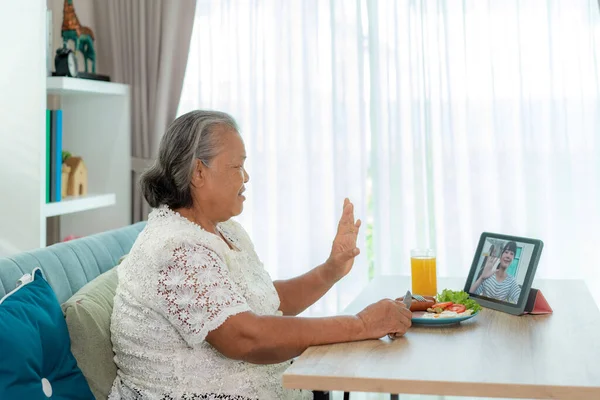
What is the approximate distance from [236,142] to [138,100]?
5.89 ft

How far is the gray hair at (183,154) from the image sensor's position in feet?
6.11

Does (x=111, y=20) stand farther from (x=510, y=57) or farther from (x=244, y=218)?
(x=510, y=57)

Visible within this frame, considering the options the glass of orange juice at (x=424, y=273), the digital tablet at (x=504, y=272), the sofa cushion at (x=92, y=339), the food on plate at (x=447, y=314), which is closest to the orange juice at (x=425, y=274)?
the glass of orange juice at (x=424, y=273)

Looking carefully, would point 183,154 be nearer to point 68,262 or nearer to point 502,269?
point 68,262

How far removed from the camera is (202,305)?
1634 mm

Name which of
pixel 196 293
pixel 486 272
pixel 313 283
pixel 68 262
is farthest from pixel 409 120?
pixel 196 293

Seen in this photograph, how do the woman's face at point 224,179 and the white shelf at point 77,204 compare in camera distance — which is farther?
the white shelf at point 77,204

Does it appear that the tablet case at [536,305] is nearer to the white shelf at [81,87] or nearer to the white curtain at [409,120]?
the white curtain at [409,120]

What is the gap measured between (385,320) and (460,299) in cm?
31

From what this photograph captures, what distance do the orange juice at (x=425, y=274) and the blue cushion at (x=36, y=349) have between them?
0.91 meters

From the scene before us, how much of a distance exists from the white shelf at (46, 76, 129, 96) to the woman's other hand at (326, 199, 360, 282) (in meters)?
1.43

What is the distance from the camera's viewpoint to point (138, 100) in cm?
357

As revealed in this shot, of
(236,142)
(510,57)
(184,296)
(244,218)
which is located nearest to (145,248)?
(184,296)

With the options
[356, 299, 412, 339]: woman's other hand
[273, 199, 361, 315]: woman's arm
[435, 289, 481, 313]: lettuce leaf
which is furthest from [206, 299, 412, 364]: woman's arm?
[273, 199, 361, 315]: woman's arm
